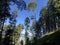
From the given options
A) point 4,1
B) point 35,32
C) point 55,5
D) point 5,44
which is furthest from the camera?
point 35,32

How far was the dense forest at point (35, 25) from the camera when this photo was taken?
56.7ft

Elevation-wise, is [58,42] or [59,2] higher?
[59,2]

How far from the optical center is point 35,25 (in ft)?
228

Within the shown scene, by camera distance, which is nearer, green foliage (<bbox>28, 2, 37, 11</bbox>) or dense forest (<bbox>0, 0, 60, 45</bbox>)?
dense forest (<bbox>0, 0, 60, 45</bbox>)

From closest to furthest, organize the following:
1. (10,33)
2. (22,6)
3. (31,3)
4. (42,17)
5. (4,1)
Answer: (4,1) < (22,6) < (10,33) < (31,3) < (42,17)

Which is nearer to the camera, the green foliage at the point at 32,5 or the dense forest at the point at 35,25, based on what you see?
the dense forest at the point at 35,25

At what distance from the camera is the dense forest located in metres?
17.3

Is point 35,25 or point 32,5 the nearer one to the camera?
point 32,5

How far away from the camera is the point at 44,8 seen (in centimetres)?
5759

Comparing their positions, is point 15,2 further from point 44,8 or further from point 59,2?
point 44,8

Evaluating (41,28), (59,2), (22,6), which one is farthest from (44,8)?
A: (22,6)

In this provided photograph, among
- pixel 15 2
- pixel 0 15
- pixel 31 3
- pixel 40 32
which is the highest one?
pixel 31 3

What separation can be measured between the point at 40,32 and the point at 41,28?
1749 mm

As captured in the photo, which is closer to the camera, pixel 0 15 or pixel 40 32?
pixel 0 15
